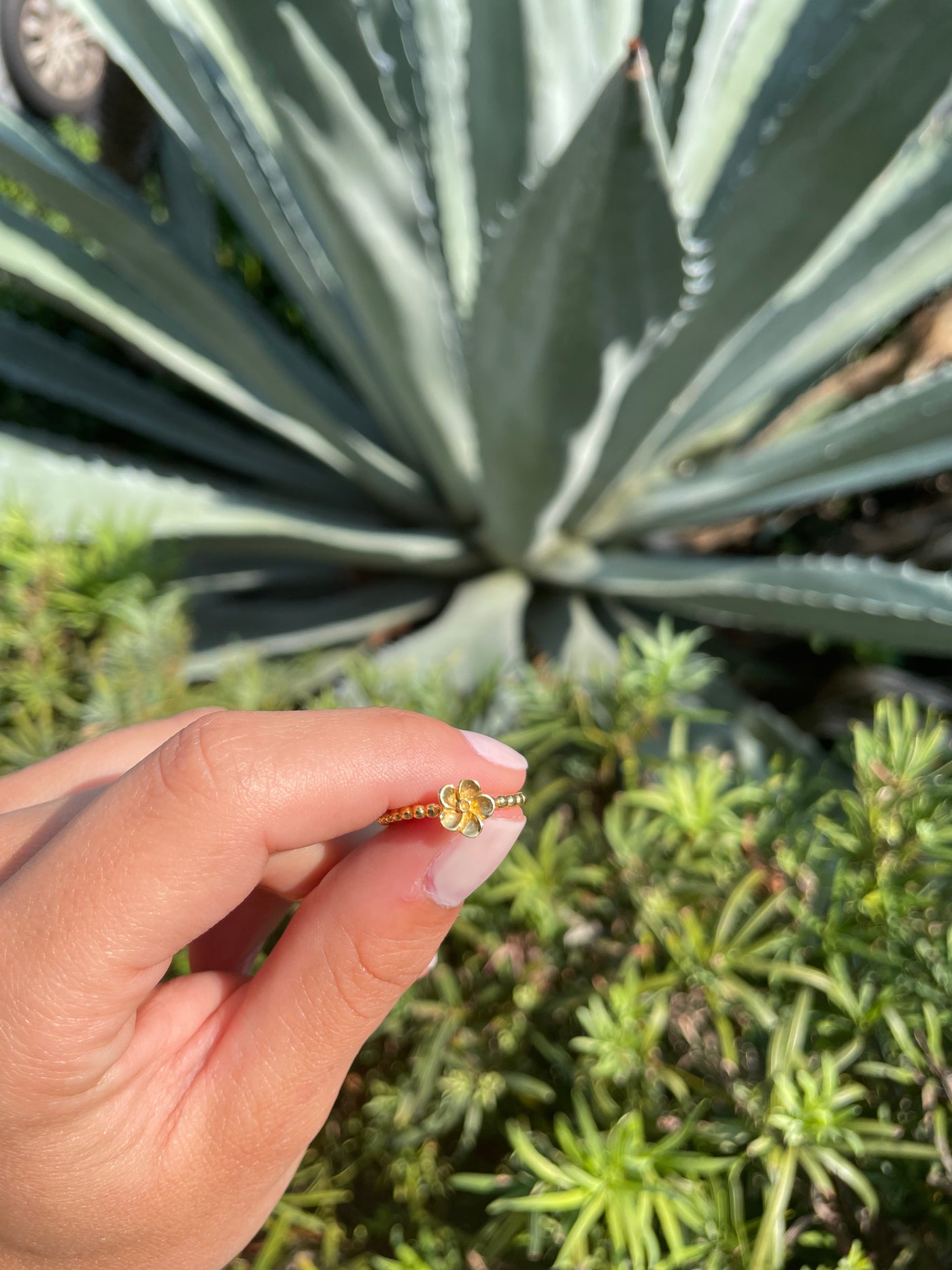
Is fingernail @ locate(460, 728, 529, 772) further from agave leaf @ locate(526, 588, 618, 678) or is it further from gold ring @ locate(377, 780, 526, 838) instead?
agave leaf @ locate(526, 588, 618, 678)

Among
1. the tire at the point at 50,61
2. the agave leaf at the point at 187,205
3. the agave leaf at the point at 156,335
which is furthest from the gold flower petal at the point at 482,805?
the tire at the point at 50,61

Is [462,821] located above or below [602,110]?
below

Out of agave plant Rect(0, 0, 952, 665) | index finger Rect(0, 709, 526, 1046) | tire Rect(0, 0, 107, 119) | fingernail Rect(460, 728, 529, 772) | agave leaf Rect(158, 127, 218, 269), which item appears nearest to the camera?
index finger Rect(0, 709, 526, 1046)

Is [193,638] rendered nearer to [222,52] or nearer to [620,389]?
[620,389]

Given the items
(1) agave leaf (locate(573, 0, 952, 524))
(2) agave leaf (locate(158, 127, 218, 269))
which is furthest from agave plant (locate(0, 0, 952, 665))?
(2) agave leaf (locate(158, 127, 218, 269))

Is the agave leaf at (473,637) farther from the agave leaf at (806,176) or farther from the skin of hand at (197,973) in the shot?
the skin of hand at (197,973)

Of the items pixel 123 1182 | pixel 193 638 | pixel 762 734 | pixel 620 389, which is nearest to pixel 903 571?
pixel 762 734
